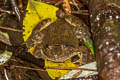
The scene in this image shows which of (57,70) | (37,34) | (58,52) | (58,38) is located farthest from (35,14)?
(57,70)

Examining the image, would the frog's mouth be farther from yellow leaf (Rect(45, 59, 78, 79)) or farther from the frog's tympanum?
yellow leaf (Rect(45, 59, 78, 79))

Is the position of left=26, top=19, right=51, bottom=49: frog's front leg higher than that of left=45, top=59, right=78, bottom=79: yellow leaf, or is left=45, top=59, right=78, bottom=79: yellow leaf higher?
left=26, top=19, right=51, bottom=49: frog's front leg

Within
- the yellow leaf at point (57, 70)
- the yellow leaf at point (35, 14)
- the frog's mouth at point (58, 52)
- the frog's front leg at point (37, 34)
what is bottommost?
the yellow leaf at point (57, 70)

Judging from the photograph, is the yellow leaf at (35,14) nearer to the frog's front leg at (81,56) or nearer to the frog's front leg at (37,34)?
the frog's front leg at (37,34)

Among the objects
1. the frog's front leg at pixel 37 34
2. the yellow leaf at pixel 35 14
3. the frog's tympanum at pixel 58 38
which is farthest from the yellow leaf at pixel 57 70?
the yellow leaf at pixel 35 14

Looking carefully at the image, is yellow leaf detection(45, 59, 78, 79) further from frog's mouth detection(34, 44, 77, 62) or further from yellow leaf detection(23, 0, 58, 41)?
yellow leaf detection(23, 0, 58, 41)

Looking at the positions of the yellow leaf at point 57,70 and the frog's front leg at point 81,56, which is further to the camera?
the frog's front leg at point 81,56

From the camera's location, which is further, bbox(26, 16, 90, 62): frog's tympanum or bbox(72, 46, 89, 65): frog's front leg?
bbox(72, 46, 89, 65): frog's front leg

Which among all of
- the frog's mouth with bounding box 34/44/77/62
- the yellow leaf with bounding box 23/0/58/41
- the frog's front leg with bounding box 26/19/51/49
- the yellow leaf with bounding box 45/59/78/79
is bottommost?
→ the yellow leaf with bounding box 45/59/78/79

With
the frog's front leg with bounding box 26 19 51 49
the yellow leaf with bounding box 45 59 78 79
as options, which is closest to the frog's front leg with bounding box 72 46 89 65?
the yellow leaf with bounding box 45 59 78 79
